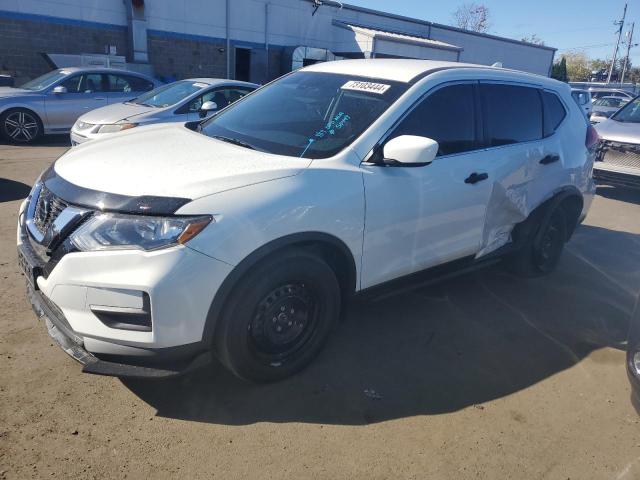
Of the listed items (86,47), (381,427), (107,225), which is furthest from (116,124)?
(86,47)

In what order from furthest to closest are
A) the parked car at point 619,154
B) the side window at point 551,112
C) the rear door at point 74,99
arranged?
the rear door at point 74,99
the parked car at point 619,154
the side window at point 551,112

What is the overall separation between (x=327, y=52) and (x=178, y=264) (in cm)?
2271

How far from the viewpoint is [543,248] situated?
4883 mm

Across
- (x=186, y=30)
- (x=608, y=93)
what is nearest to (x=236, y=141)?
(x=186, y=30)

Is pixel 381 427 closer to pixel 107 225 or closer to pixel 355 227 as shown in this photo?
pixel 355 227

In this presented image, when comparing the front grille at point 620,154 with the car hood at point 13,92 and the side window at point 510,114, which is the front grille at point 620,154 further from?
the car hood at point 13,92

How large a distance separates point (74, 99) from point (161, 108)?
3.45 m

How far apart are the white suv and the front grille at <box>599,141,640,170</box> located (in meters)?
5.06

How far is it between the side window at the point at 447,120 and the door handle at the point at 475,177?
19 centimetres

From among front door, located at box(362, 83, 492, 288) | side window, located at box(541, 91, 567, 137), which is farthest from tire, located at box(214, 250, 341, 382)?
side window, located at box(541, 91, 567, 137)

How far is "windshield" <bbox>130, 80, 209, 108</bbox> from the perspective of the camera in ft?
28.8

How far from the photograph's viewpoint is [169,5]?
62.8ft

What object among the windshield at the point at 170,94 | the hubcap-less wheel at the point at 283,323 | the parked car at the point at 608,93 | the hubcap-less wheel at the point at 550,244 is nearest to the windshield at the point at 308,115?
the hubcap-less wheel at the point at 283,323

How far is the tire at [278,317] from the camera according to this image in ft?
8.73
